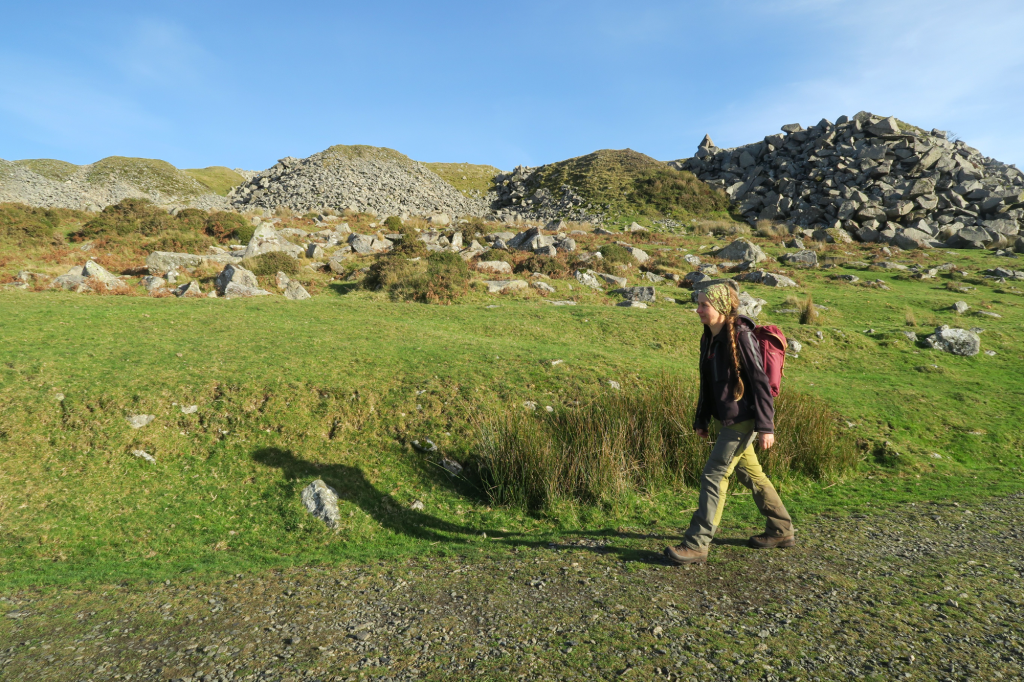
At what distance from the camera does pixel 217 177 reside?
105m

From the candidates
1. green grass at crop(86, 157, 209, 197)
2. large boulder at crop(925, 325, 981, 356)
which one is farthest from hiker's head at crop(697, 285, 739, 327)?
green grass at crop(86, 157, 209, 197)

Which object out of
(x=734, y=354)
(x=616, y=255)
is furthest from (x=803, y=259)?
(x=734, y=354)

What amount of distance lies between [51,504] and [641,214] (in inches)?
1961

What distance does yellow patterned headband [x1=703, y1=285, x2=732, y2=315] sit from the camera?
5.28m

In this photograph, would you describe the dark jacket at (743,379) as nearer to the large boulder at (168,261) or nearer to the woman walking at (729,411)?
the woman walking at (729,411)

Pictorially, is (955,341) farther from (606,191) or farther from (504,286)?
(606,191)

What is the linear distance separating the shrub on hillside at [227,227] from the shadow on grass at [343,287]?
9.73 metres

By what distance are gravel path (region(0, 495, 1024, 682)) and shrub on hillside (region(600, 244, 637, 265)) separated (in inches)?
885

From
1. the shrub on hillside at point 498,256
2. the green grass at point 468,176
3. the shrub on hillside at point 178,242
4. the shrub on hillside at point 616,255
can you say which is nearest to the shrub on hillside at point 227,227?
the shrub on hillside at point 178,242

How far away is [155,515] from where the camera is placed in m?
6.23

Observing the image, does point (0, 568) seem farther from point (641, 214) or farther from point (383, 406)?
point (641, 214)

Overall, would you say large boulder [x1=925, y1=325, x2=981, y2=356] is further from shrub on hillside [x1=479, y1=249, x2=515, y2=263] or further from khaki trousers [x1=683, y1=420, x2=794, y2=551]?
shrub on hillside [x1=479, y1=249, x2=515, y2=263]

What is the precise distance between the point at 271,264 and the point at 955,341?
22845 mm

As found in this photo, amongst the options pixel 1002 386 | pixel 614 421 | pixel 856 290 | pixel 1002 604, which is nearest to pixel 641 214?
pixel 856 290
